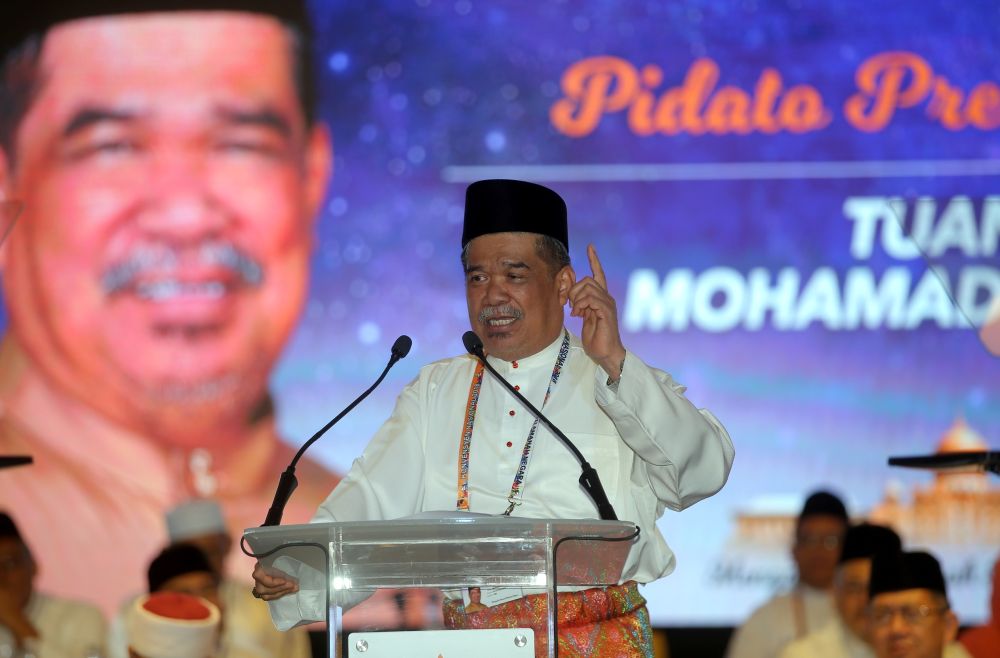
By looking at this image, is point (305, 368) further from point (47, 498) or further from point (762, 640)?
point (762, 640)

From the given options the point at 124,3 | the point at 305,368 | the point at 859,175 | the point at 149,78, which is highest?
the point at 124,3

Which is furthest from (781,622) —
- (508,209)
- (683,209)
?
(508,209)

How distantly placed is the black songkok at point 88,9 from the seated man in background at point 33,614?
2379 millimetres

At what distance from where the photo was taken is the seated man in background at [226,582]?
5906mm

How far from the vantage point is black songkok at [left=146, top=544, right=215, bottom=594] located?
17.7 feet

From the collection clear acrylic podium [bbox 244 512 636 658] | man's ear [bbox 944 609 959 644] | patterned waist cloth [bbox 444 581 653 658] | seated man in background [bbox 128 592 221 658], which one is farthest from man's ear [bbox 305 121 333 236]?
clear acrylic podium [bbox 244 512 636 658]

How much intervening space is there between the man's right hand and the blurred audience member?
10.7 ft

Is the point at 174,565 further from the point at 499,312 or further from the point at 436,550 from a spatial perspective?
the point at 436,550

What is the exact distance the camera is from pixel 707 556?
241 inches

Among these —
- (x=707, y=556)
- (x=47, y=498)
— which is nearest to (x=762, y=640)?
(x=707, y=556)

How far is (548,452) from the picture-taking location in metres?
3.11

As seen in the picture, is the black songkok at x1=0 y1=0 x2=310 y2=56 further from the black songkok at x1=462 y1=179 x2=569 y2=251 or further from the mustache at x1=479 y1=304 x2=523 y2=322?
the mustache at x1=479 y1=304 x2=523 y2=322

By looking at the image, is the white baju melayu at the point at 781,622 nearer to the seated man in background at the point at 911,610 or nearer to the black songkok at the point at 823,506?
the black songkok at the point at 823,506

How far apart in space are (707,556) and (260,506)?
6.74ft
